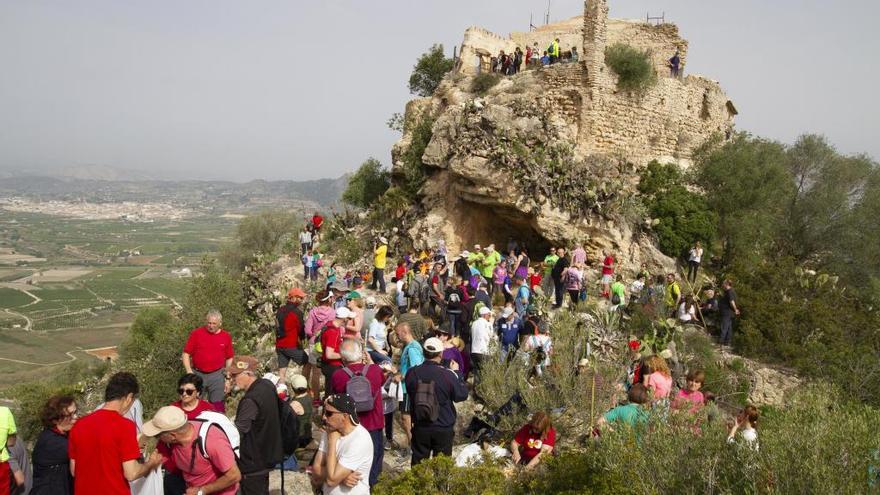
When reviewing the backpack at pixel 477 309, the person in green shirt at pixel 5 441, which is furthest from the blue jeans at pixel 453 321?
the person in green shirt at pixel 5 441

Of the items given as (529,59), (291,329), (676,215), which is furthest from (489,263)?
(529,59)

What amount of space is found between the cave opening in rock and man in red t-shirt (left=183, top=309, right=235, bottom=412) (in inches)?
490

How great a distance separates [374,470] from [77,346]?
69288mm

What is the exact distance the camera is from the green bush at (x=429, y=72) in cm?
3078

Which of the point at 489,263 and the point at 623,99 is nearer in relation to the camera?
the point at 489,263

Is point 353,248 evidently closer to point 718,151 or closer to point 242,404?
point 718,151

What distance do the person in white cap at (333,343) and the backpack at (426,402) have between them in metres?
1.43

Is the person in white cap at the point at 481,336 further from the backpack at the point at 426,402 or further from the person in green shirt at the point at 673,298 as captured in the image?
the person in green shirt at the point at 673,298

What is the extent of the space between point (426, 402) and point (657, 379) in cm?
346

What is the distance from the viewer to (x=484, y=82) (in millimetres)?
23000

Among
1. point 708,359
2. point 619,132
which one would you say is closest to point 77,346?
point 619,132

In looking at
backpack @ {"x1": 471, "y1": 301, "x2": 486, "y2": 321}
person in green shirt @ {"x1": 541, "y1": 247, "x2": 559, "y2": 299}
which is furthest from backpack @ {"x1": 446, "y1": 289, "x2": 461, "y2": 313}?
person in green shirt @ {"x1": 541, "y1": 247, "x2": 559, "y2": 299}

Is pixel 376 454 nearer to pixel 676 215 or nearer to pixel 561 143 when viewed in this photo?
pixel 561 143

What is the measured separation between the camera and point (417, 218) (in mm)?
20406
